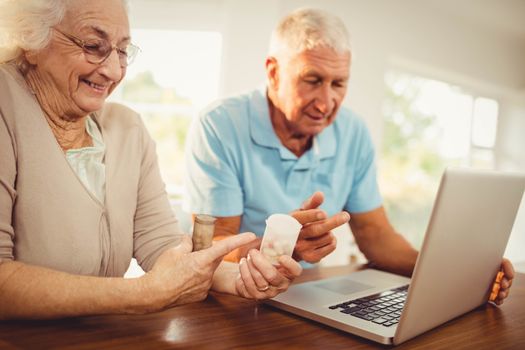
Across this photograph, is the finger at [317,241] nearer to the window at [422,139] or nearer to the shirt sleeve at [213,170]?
the shirt sleeve at [213,170]

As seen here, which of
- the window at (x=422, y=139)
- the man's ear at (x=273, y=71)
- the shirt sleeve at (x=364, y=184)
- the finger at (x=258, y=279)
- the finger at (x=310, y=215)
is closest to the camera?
the finger at (x=258, y=279)

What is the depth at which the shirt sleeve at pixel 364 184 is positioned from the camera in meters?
1.88

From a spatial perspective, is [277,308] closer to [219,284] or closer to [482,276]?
[219,284]

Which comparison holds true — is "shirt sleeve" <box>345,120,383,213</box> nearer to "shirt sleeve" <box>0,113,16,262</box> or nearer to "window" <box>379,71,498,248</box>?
"shirt sleeve" <box>0,113,16,262</box>

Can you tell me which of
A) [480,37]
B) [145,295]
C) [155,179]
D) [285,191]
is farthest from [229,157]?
[480,37]

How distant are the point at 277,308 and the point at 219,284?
0.18 m

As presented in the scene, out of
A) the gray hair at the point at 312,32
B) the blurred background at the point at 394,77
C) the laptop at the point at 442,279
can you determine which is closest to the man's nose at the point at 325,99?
the gray hair at the point at 312,32

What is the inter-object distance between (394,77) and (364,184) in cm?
308

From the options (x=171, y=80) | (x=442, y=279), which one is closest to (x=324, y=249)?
(x=442, y=279)

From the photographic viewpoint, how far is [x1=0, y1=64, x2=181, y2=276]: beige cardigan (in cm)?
98

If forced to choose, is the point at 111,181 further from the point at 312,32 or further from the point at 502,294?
the point at 502,294

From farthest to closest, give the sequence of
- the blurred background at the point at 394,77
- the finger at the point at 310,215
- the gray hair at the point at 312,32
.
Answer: the blurred background at the point at 394,77 → the gray hair at the point at 312,32 → the finger at the point at 310,215

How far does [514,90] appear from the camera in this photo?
6000 millimetres

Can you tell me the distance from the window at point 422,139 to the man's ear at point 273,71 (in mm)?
3119
